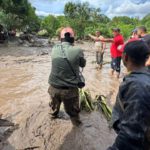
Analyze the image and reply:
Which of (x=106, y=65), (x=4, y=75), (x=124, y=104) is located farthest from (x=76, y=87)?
(x=106, y=65)

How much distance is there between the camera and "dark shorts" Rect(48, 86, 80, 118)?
5.22 meters

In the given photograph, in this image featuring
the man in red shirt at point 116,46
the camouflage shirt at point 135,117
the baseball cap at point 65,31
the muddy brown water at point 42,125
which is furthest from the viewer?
the man in red shirt at point 116,46

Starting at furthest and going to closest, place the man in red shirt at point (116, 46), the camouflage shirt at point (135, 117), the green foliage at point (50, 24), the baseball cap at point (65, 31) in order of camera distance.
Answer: the green foliage at point (50, 24), the man in red shirt at point (116, 46), the baseball cap at point (65, 31), the camouflage shirt at point (135, 117)

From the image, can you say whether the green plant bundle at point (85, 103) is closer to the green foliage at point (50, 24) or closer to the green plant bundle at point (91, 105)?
the green plant bundle at point (91, 105)

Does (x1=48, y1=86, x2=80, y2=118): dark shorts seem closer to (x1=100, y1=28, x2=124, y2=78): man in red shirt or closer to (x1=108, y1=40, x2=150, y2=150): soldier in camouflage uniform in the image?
(x1=108, y1=40, x2=150, y2=150): soldier in camouflage uniform

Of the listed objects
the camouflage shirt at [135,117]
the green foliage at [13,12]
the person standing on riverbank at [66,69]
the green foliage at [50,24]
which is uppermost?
the camouflage shirt at [135,117]

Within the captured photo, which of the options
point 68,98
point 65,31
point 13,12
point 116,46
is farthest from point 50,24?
point 68,98

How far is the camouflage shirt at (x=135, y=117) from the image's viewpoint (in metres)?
2.07

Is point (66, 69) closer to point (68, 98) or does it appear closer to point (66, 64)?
point (66, 64)

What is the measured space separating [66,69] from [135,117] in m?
3.10

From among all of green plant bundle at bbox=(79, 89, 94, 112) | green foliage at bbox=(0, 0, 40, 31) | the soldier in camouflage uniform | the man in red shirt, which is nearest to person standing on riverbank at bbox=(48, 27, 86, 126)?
green plant bundle at bbox=(79, 89, 94, 112)

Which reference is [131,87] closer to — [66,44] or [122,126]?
[122,126]

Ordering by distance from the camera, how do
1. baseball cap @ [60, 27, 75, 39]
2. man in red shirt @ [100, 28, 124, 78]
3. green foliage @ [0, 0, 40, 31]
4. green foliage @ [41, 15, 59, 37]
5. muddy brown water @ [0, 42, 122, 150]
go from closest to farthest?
muddy brown water @ [0, 42, 122, 150] < baseball cap @ [60, 27, 75, 39] < man in red shirt @ [100, 28, 124, 78] < green foliage @ [0, 0, 40, 31] < green foliage @ [41, 15, 59, 37]

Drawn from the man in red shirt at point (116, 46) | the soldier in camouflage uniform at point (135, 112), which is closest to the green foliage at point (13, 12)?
the man in red shirt at point (116, 46)
